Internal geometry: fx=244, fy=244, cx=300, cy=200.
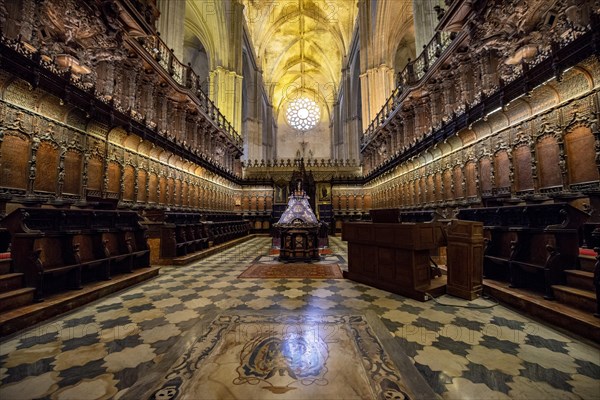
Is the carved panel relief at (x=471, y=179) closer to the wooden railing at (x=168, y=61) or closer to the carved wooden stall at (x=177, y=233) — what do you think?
the carved wooden stall at (x=177, y=233)

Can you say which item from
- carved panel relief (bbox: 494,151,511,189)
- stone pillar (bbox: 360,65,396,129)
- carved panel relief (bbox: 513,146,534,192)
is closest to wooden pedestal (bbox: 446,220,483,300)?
carved panel relief (bbox: 513,146,534,192)

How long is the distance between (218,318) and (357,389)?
1.79 metres

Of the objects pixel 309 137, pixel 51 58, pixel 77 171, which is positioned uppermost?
pixel 309 137

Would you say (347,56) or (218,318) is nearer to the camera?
(218,318)

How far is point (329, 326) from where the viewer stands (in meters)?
2.62

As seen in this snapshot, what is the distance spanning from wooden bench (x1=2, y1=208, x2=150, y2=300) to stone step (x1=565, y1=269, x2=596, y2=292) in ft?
21.1

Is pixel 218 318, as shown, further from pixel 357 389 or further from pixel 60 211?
pixel 60 211

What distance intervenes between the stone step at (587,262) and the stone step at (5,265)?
23.2ft

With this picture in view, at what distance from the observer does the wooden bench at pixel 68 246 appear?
3.04m

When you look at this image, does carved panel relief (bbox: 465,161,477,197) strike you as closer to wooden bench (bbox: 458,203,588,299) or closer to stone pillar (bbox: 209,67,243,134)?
wooden bench (bbox: 458,203,588,299)

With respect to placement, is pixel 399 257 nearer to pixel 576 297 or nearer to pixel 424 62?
pixel 576 297

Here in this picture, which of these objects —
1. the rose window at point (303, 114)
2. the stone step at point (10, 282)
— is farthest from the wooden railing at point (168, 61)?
the rose window at point (303, 114)

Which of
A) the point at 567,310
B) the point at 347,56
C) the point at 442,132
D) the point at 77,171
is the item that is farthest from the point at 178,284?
the point at 347,56

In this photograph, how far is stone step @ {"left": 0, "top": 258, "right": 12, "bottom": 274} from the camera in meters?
2.96
